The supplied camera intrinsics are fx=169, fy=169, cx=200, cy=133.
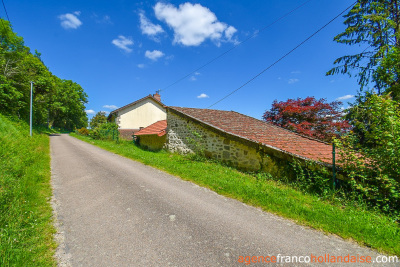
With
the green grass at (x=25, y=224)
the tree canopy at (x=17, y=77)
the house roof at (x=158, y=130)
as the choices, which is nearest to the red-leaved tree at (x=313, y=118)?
the house roof at (x=158, y=130)

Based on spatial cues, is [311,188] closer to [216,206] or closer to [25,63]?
[216,206]

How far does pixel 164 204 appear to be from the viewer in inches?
162

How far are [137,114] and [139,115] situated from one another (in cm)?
31

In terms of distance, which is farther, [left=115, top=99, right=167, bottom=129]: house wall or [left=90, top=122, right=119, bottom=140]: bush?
[left=115, top=99, right=167, bottom=129]: house wall

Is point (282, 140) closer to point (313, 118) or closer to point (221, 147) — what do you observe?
point (221, 147)

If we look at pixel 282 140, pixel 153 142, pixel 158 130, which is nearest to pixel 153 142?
pixel 153 142

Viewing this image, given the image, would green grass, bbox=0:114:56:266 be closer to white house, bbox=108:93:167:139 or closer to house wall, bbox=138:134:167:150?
house wall, bbox=138:134:167:150

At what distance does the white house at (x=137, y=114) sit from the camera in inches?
922

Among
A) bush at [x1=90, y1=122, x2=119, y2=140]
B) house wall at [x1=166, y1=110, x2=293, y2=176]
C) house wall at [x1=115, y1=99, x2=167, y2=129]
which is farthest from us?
house wall at [x1=115, y1=99, x2=167, y2=129]

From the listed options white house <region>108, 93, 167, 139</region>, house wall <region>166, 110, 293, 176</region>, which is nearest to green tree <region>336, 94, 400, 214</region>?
house wall <region>166, 110, 293, 176</region>

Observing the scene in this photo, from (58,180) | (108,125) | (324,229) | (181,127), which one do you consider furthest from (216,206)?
(108,125)

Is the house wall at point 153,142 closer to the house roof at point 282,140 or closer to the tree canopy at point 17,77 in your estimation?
the house roof at point 282,140

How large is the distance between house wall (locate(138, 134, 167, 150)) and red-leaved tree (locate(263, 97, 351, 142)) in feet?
32.6

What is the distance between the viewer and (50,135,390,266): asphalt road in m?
2.43
